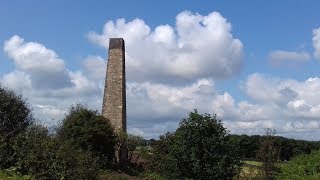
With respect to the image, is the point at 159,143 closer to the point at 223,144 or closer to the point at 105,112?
the point at 105,112

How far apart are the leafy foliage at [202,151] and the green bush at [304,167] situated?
3.87 metres

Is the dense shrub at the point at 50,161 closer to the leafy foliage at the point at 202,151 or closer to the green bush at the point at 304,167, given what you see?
the leafy foliage at the point at 202,151

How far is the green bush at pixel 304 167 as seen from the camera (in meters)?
21.6

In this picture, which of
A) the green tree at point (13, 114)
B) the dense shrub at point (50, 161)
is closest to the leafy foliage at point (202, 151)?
the dense shrub at point (50, 161)

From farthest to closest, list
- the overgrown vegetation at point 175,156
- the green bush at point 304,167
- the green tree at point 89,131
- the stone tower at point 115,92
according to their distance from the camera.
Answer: the stone tower at point 115,92
the green tree at point 89,131
the overgrown vegetation at point 175,156
the green bush at point 304,167

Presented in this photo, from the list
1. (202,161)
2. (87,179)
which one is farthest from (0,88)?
(202,161)

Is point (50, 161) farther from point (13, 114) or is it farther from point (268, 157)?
point (268, 157)

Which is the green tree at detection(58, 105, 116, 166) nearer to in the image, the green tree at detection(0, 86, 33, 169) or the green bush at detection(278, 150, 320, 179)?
the green tree at detection(0, 86, 33, 169)

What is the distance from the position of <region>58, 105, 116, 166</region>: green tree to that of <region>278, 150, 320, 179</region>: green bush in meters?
25.5

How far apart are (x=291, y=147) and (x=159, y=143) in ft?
98.5

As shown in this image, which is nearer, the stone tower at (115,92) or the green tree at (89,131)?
the green tree at (89,131)

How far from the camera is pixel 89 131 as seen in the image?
155 ft

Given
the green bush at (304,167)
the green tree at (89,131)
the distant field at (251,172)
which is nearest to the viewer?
the green bush at (304,167)

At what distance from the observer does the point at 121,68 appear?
58781 mm
